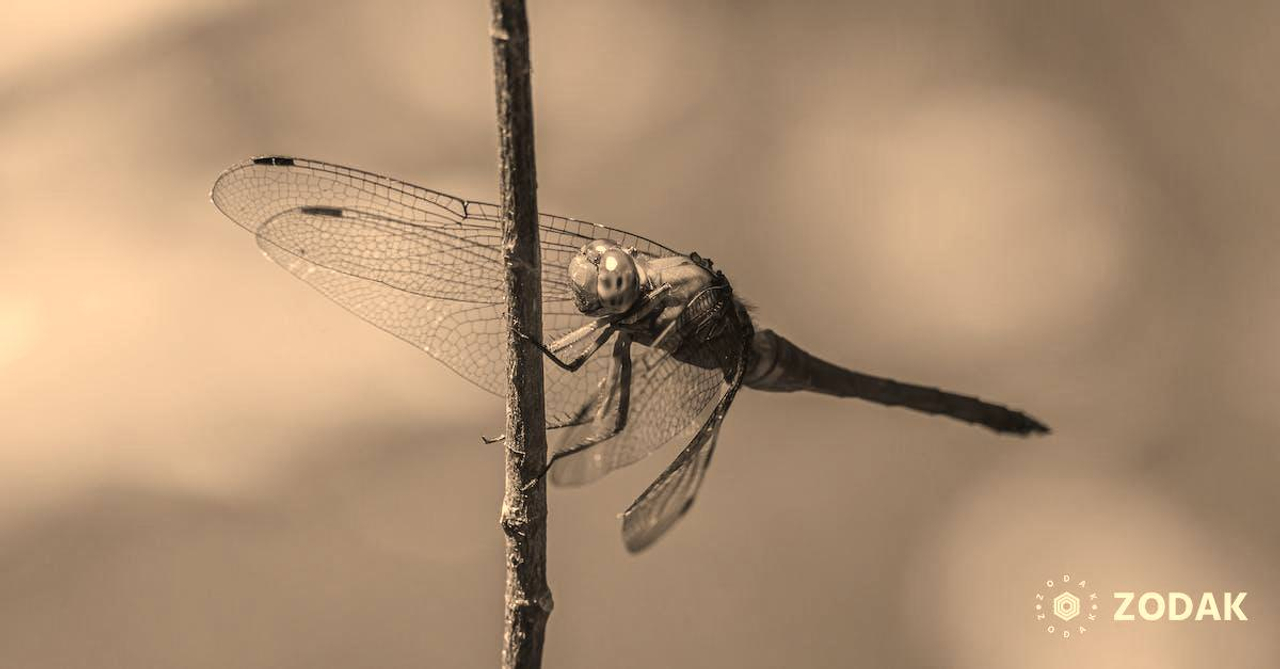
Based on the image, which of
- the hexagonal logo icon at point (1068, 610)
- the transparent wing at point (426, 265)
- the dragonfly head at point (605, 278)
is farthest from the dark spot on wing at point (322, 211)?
the hexagonal logo icon at point (1068, 610)

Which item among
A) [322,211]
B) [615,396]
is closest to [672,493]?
[615,396]

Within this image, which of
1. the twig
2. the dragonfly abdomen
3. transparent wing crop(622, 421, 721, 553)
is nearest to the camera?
the twig

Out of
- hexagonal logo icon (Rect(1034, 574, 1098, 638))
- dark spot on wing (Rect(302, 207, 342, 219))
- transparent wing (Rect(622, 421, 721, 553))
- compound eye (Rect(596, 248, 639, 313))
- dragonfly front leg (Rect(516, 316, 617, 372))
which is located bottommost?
transparent wing (Rect(622, 421, 721, 553))

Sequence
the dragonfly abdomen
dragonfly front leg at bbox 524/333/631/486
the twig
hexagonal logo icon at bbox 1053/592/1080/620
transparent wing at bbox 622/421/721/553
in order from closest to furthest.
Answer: the twig, transparent wing at bbox 622/421/721/553, dragonfly front leg at bbox 524/333/631/486, the dragonfly abdomen, hexagonal logo icon at bbox 1053/592/1080/620

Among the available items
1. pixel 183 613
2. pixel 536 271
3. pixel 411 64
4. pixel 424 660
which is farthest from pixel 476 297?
pixel 411 64

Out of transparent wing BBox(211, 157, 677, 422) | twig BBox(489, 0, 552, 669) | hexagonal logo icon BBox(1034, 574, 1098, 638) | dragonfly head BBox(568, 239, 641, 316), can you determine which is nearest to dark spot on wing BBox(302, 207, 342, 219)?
transparent wing BBox(211, 157, 677, 422)

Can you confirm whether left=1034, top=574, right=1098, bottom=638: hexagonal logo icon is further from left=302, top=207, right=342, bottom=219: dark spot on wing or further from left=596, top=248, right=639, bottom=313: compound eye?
left=302, top=207, right=342, bottom=219: dark spot on wing
